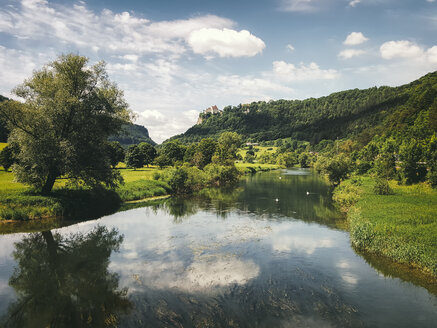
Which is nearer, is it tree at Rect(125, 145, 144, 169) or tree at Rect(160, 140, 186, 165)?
tree at Rect(125, 145, 144, 169)

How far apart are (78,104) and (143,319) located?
3110 cm

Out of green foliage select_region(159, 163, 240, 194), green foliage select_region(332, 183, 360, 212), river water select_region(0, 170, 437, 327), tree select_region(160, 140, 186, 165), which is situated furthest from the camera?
tree select_region(160, 140, 186, 165)

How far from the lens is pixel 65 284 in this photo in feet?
62.3

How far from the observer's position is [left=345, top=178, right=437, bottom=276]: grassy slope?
851 inches

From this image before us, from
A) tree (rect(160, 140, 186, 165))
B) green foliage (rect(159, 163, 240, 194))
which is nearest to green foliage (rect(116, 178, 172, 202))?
green foliage (rect(159, 163, 240, 194))

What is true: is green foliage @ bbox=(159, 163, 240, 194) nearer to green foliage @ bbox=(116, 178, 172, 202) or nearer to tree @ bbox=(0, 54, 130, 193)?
green foliage @ bbox=(116, 178, 172, 202)

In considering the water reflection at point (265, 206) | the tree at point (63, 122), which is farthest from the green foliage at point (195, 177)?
the tree at point (63, 122)

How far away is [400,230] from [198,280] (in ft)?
64.1

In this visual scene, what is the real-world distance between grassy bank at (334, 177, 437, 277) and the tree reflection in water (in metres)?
21.8

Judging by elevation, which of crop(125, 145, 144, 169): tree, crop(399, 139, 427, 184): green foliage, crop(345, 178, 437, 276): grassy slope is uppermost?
crop(125, 145, 144, 169): tree

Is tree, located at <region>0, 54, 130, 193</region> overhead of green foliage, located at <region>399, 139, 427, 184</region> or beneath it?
overhead

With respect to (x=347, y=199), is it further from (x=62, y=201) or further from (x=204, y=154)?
(x=204, y=154)

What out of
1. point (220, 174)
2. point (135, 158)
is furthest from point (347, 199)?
point (135, 158)

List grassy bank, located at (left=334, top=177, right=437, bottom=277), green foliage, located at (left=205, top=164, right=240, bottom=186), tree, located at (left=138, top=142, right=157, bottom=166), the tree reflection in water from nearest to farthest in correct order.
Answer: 1. the tree reflection in water
2. grassy bank, located at (left=334, top=177, right=437, bottom=277)
3. green foliage, located at (left=205, top=164, right=240, bottom=186)
4. tree, located at (left=138, top=142, right=157, bottom=166)
